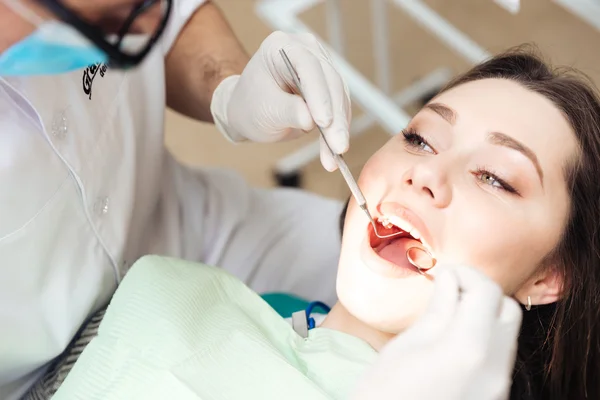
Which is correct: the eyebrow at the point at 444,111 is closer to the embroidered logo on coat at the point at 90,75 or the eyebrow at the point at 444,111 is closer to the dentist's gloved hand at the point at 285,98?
the dentist's gloved hand at the point at 285,98

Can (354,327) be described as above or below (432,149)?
below

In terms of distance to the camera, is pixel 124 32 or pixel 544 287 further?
pixel 544 287

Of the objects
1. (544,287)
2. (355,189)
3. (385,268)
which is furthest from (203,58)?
(544,287)

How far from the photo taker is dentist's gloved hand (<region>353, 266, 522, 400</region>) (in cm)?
86

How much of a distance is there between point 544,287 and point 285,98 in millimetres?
517

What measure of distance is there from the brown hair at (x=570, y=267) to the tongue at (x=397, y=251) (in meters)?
0.22

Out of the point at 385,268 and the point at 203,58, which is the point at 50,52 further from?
the point at 203,58

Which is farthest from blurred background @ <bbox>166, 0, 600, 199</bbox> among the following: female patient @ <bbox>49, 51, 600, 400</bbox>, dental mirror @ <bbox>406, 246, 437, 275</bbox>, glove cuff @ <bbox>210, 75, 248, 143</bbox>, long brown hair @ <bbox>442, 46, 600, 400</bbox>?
dental mirror @ <bbox>406, 246, 437, 275</bbox>

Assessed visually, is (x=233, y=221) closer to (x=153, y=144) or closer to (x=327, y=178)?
(x=153, y=144)

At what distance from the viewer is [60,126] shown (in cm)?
108

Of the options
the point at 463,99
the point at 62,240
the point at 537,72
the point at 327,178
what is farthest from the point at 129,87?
the point at 327,178

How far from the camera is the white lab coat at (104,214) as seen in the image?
1040 mm

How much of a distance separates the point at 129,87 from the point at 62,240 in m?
0.32

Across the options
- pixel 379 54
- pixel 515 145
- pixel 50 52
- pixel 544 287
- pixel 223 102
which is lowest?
pixel 379 54
